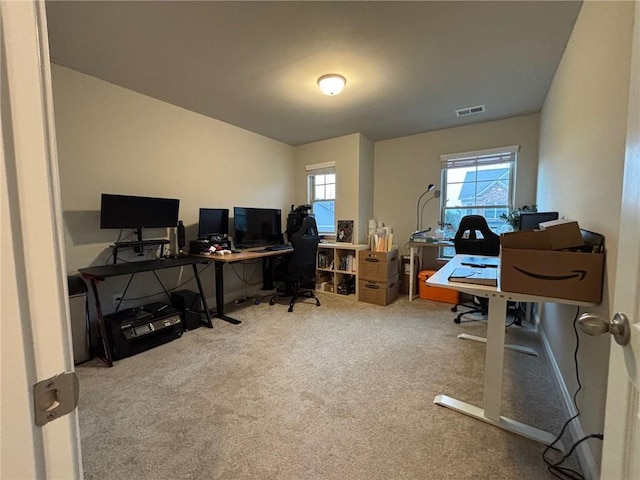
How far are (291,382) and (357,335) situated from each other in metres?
0.98

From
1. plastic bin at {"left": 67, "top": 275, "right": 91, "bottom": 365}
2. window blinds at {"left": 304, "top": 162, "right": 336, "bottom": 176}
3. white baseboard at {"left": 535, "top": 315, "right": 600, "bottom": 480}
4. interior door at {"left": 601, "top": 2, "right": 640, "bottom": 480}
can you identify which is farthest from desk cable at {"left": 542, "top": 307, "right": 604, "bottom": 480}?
window blinds at {"left": 304, "top": 162, "right": 336, "bottom": 176}

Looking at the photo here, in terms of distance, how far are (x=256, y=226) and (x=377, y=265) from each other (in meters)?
1.78

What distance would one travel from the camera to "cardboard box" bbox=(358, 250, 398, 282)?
3.76m

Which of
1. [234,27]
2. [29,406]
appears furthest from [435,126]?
[29,406]

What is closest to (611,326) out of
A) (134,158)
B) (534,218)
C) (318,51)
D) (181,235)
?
(534,218)

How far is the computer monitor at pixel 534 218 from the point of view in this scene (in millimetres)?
2225

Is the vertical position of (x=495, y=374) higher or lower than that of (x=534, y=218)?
lower

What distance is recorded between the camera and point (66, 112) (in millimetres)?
2445

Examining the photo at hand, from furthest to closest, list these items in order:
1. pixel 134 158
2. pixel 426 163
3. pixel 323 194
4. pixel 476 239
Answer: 1. pixel 323 194
2. pixel 426 163
3. pixel 476 239
4. pixel 134 158

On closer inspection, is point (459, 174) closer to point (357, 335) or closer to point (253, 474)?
point (357, 335)

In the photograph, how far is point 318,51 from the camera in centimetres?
221

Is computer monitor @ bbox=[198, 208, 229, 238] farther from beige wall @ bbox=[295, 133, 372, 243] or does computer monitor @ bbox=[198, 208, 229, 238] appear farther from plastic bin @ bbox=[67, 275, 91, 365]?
beige wall @ bbox=[295, 133, 372, 243]

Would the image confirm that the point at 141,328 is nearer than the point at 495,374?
No

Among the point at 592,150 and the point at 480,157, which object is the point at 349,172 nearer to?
the point at 480,157
